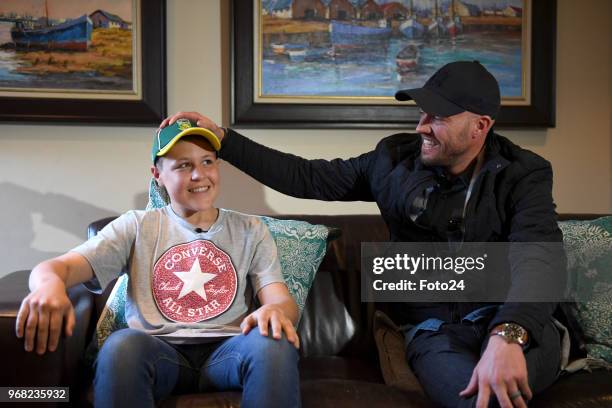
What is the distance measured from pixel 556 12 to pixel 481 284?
136cm

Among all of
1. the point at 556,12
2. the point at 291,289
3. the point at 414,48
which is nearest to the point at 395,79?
the point at 414,48

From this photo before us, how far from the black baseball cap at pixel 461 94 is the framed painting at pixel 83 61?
42.6 inches

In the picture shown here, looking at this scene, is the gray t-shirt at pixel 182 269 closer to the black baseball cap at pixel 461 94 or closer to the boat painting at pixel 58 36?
the black baseball cap at pixel 461 94

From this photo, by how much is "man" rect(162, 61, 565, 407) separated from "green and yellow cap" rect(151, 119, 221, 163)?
5cm

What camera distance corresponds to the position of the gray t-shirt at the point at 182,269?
158 centimetres

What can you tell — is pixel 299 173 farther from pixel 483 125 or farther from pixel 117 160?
pixel 117 160

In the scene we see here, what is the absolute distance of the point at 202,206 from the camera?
1651 mm

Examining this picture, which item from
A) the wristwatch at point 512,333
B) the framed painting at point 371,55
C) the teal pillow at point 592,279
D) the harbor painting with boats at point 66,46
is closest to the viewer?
the wristwatch at point 512,333

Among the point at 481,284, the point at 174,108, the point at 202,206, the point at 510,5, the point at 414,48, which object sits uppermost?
the point at 510,5

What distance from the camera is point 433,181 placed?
1.74 metres

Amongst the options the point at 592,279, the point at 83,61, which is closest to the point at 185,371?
the point at 592,279

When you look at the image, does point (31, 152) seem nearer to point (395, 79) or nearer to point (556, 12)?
point (395, 79)

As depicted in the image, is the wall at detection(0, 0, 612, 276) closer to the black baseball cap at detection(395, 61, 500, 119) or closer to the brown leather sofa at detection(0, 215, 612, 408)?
the brown leather sofa at detection(0, 215, 612, 408)
